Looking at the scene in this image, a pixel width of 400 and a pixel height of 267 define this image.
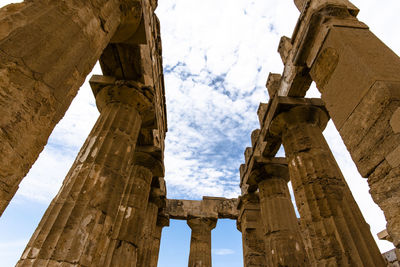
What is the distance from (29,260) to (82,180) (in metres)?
1.34

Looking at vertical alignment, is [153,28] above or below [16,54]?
above

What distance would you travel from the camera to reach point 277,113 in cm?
667

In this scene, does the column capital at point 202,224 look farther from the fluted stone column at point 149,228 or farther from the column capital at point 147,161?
the column capital at point 147,161

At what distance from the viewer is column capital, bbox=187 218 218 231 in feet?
45.8

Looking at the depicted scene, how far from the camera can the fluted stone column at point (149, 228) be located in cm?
983

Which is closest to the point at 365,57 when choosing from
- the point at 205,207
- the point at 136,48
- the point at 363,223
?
the point at 363,223

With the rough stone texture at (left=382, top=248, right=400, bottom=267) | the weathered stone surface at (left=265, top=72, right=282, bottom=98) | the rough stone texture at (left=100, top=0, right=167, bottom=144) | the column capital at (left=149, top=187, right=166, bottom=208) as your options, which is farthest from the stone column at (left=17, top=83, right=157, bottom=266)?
the rough stone texture at (left=382, top=248, right=400, bottom=267)

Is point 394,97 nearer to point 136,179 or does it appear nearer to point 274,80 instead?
point 274,80

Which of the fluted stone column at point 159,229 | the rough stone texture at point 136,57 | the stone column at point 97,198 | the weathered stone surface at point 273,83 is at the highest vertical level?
the weathered stone surface at point 273,83

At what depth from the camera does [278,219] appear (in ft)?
24.8

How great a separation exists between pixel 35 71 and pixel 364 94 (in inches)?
157

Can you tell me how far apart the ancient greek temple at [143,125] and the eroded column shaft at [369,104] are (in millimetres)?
17

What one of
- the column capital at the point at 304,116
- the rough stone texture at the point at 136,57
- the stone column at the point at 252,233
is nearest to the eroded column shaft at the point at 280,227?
the stone column at the point at 252,233

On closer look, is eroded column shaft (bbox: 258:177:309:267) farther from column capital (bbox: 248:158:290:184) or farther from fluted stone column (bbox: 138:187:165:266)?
fluted stone column (bbox: 138:187:165:266)
